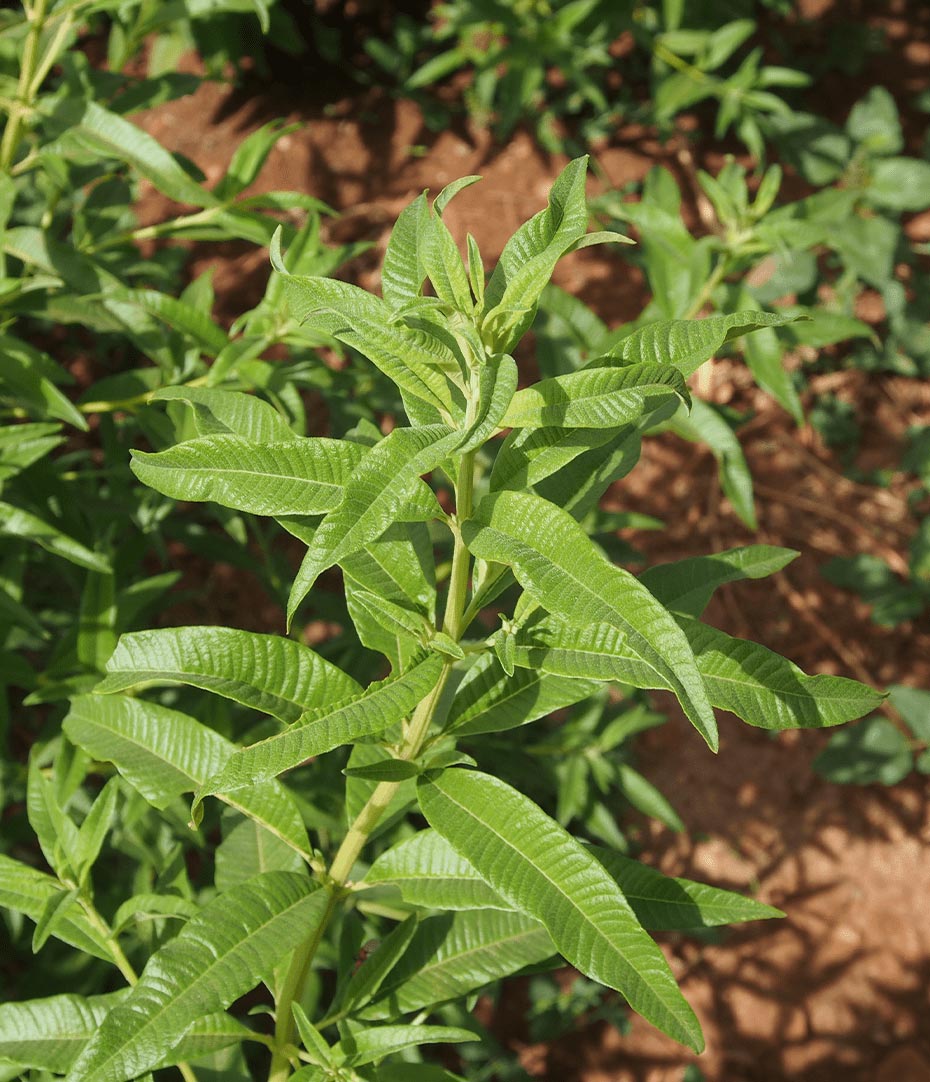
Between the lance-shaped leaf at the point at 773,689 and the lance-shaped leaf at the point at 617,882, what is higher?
the lance-shaped leaf at the point at 773,689

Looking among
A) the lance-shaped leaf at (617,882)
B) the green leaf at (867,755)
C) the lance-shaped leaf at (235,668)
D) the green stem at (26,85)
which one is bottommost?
the green leaf at (867,755)

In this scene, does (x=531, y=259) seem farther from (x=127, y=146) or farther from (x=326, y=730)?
(x=127, y=146)

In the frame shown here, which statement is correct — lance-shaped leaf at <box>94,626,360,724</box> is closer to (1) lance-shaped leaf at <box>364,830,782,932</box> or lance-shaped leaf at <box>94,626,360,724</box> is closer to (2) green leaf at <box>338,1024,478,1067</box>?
(1) lance-shaped leaf at <box>364,830,782,932</box>

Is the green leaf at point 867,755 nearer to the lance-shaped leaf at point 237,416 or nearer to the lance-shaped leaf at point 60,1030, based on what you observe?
the lance-shaped leaf at point 60,1030

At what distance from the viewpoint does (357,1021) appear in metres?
1.35

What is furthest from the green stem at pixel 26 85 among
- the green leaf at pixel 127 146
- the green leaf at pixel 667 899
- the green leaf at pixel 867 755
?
the green leaf at pixel 867 755

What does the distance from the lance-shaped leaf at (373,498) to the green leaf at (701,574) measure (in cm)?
42

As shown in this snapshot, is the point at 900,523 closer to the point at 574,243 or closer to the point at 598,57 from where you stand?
the point at 598,57

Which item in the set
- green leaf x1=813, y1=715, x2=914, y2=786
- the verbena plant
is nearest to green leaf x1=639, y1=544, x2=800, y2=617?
the verbena plant

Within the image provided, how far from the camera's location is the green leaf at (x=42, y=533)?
167cm

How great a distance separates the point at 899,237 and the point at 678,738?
1.83m

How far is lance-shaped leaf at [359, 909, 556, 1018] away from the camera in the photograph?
1.35 m

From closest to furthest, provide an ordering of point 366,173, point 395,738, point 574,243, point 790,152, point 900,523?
1. point 574,243
2. point 395,738
3. point 790,152
4. point 900,523
5. point 366,173

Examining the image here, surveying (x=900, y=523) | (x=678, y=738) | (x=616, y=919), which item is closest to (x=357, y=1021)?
(x=616, y=919)
